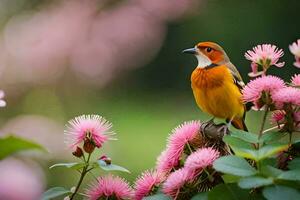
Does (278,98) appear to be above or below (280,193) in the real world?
above

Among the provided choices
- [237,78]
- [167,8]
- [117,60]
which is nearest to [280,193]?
[237,78]

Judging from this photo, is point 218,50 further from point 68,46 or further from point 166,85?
point 166,85

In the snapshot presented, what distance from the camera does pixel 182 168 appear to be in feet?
3.03

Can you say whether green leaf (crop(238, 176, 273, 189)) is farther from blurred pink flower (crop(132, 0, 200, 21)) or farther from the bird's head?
blurred pink flower (crop(132, 0, 200, 21))

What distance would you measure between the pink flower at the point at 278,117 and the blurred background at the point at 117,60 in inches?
75.8

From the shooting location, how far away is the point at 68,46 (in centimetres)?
378

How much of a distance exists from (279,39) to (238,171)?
414cm

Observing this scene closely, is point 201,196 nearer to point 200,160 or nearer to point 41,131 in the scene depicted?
point 200,160

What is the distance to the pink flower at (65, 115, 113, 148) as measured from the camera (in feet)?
3.23

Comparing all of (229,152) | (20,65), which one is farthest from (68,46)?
(229,152)

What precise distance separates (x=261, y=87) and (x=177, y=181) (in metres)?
0.17

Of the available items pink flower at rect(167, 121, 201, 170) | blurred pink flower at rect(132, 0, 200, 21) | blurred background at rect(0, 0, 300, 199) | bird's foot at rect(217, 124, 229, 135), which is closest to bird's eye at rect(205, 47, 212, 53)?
bird's foot at rect(217, 124, 229, 135)

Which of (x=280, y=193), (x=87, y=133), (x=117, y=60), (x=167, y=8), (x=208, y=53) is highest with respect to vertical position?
(x=167, y=8)

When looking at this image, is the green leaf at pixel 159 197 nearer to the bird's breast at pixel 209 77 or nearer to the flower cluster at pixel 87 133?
the flower cluster at pixel 87 133
